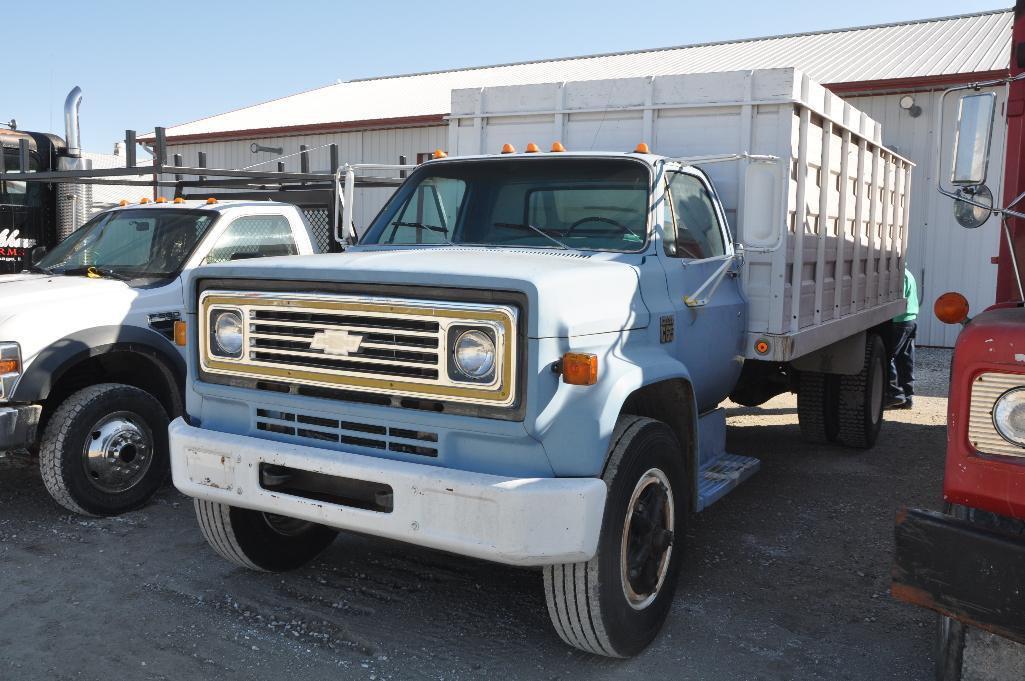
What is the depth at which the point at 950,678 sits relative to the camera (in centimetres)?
316

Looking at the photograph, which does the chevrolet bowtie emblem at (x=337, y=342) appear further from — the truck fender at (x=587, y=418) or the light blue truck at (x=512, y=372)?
the truck fender at (x=587, y=418)

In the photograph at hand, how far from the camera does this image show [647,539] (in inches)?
153

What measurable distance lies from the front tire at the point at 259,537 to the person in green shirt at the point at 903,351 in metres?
6.49

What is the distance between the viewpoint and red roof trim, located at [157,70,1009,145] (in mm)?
13867

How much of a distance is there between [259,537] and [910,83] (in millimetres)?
12969

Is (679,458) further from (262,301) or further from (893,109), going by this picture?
(893,109)

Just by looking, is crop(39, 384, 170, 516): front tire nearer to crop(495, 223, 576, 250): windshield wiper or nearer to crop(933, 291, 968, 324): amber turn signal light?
crop(495, 223, 576, 250): windshield wiper

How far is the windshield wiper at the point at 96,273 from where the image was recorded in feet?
20.3

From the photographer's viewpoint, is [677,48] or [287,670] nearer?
[287,670]

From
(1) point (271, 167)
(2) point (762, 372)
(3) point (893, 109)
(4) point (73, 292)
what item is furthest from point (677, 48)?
(4) point (73, 292)

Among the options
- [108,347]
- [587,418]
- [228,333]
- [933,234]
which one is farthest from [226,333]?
[933,234]

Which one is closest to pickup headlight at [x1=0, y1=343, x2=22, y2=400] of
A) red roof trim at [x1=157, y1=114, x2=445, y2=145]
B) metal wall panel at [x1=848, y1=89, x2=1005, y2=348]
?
red roof trim at [x1=157, y1=114, x2=445, y2=145]

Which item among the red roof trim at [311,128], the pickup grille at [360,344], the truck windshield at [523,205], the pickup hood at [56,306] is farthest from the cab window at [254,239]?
the red roof trim at [311,128]

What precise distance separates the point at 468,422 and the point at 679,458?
1145mm
